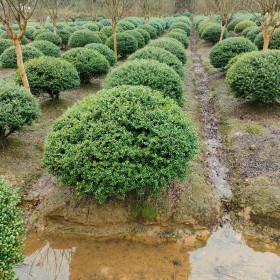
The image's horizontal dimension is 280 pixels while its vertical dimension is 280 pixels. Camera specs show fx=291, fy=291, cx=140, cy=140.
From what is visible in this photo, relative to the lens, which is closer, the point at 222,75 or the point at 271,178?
the point at 271,178

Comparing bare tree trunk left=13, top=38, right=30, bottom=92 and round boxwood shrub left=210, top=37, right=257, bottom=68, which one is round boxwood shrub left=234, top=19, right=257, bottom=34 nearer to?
round boxwood shrub left=210, top=37, right=257, bottom=68

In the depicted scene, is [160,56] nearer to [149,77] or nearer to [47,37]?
[149,77]

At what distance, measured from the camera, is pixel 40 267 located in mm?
5000

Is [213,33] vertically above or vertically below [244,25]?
below

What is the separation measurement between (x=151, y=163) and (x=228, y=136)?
4.66 meters

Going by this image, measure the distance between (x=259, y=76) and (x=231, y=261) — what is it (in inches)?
259

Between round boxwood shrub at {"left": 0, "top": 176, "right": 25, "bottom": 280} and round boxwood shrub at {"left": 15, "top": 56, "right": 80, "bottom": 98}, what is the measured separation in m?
6.69

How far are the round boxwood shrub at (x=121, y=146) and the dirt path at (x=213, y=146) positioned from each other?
1.77 meters

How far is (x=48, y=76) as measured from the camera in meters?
10.5

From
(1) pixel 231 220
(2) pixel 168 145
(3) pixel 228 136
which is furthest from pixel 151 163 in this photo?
(3) pixel 228 136

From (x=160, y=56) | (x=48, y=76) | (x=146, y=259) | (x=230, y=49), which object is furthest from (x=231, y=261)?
(x=230, y=49)

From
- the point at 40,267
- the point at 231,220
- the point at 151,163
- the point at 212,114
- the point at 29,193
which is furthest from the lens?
the point at 212,114

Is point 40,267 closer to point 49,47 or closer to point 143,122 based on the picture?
point 143,122

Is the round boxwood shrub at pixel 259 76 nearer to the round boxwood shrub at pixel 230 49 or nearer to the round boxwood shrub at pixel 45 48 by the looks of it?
the round boxwood shrub at pixel 230 49
